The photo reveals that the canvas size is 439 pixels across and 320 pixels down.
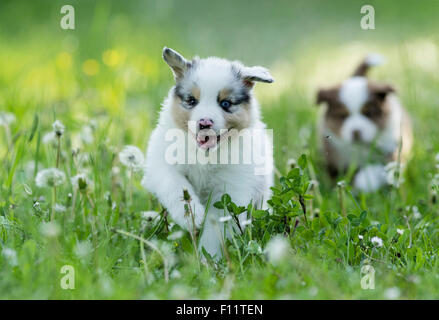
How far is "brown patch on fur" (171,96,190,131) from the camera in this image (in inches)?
126

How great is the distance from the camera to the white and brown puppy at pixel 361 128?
537 cm

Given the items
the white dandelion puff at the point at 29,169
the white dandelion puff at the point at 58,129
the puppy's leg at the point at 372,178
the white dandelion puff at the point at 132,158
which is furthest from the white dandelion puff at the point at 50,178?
the puppy's leg at the point at 372,178

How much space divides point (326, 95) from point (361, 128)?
0.49m

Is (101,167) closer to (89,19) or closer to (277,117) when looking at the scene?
(277,117)

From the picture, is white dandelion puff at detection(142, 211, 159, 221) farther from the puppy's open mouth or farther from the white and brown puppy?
the white and brown puppy

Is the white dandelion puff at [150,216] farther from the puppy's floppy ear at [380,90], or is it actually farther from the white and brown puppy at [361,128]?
the puppy's floppy ear at [380,90]

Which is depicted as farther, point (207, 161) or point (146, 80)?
point (146, 80)

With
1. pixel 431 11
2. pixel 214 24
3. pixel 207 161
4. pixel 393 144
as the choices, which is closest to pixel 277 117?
pixel 393 144

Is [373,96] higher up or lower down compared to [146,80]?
lower down

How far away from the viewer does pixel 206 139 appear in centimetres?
311

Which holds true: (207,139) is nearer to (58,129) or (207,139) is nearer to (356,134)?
(58,129)

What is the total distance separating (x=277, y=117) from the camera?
5684 mm

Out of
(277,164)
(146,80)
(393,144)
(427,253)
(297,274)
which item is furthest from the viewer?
(146,80)

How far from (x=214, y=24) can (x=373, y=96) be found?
4.81 meters
